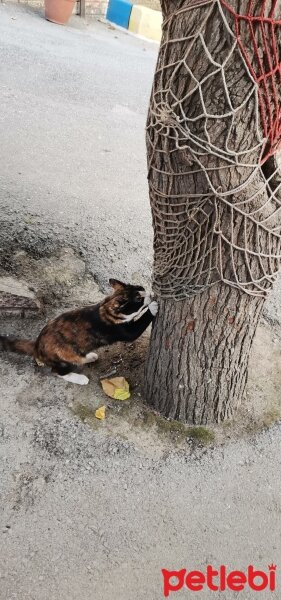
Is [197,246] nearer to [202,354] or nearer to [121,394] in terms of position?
[202,354]

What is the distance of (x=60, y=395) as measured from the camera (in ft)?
10.6

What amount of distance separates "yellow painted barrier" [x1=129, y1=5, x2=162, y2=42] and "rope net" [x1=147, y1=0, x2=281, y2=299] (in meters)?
10.6

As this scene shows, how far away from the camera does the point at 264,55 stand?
2115 millimetres

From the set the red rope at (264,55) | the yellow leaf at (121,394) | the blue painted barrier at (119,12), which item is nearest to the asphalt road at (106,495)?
the yellow leaf at (121,394)

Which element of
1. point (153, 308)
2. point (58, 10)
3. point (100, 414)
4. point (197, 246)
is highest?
point (58, 10)

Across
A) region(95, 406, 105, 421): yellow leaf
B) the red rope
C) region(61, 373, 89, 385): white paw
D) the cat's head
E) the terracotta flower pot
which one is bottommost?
region(95, 406, 105, 421): yellow leaf

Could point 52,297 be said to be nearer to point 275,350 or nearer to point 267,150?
point 275,350

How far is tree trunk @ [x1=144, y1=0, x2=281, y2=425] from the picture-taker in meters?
2.22

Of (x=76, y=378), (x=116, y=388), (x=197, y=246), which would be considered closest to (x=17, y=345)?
(x=76, y=378)

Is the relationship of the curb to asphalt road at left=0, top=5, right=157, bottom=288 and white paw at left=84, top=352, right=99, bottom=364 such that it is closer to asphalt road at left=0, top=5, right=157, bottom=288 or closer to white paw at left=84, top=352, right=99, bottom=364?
asphalt road at left=0, top=5, right=157, bottom=288

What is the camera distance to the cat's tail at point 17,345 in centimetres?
338

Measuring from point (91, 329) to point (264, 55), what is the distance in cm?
174

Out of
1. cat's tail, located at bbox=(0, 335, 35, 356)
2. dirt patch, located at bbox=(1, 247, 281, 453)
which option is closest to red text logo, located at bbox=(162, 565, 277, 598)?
dirt patch, located at bbox=(1, 247, 281, 453)

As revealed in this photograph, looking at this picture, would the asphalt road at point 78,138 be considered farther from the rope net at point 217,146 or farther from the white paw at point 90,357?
the rope net at point 217,146
